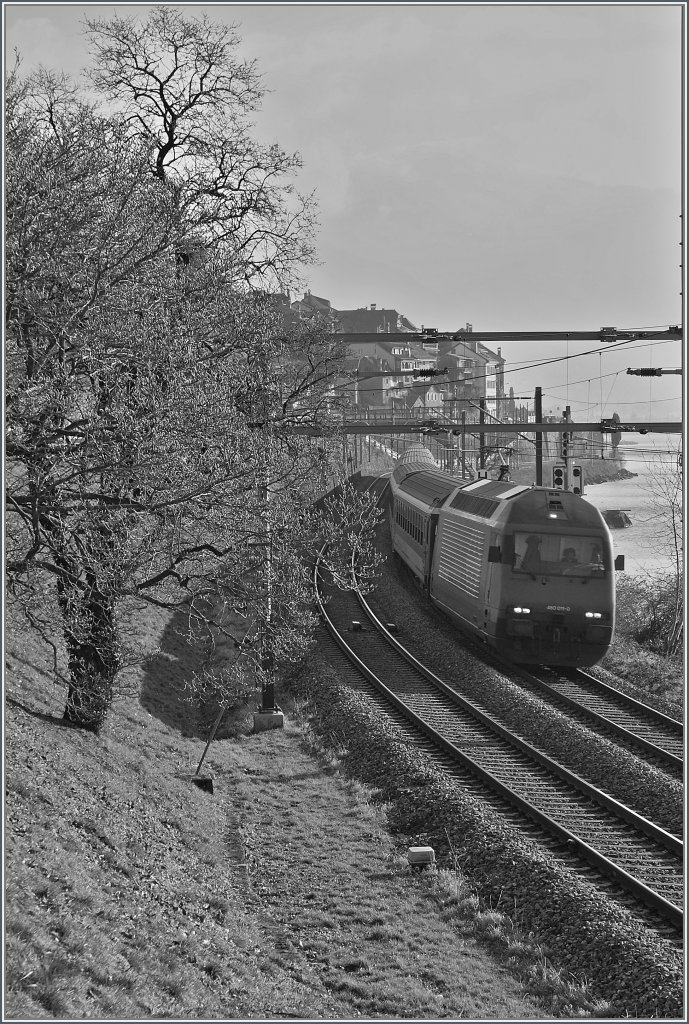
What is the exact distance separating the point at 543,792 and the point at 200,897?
18.3ft

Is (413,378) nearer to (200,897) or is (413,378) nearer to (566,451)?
(566,451)

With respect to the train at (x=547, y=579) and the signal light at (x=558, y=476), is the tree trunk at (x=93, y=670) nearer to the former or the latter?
the train at (x=547, y=579)

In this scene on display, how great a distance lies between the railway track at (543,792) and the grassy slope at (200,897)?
5.68 ft

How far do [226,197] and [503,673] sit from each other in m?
11.1

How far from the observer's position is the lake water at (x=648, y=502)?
125 feet

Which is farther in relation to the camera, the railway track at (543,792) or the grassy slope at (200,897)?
the railway track at (543,792)

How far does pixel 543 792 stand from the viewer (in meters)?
14.4

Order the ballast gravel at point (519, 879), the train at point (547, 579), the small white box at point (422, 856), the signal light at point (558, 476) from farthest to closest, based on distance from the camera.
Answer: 1. the signal light at point (558, 476)
2. the train at point (547, 579)
3. the small white box at point (422, 856)
4. the ballast gravel at point (519, 879)

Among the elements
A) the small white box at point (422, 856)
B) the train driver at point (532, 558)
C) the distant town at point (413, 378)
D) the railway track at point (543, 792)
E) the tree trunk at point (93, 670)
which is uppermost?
the distant town at point (413, 378)

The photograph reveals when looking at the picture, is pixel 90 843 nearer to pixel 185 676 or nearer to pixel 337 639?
pixel 185 676

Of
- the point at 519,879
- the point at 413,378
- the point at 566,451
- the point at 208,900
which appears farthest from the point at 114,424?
the point at 413,378

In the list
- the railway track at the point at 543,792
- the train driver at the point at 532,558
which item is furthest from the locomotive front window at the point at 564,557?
the railway track at the point at 543,792

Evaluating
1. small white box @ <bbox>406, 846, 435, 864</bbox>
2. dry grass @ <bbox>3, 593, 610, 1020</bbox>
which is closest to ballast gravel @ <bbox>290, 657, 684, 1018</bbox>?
small white box @ <bbox>406, 846, 435, 864</bbox>

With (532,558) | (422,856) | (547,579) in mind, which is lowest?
(422,856)
